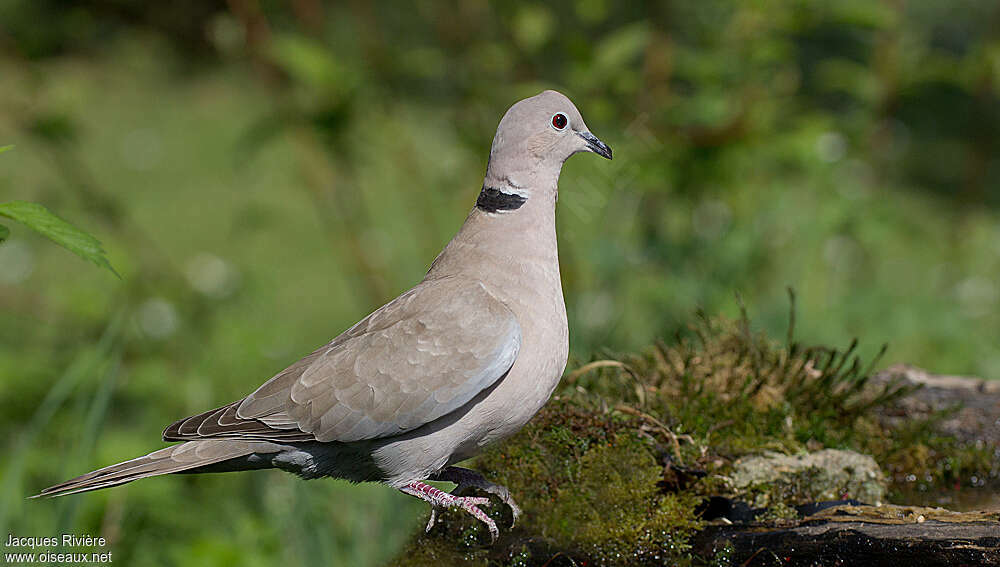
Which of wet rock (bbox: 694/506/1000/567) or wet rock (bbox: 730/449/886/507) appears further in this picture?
wet rock (bbox: 730/449/886/507)

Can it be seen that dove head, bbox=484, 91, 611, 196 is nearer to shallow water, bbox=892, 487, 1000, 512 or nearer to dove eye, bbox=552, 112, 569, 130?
dove eye, bbox=552, 112, 569, 130

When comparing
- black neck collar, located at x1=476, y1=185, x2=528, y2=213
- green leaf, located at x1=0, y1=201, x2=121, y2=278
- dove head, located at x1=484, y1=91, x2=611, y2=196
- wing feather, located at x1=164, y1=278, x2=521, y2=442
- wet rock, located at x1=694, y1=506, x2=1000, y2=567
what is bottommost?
wet rock, located at x1=694, y1=506, x2=1000, y2=567

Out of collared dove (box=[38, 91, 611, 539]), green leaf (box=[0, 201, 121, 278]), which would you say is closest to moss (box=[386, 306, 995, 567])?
collared dove (box=[38, 91, 611, 539])

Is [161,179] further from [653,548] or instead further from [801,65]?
[653,548]

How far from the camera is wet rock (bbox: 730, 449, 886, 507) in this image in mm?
2150

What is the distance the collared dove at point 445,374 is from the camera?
192 centimetres

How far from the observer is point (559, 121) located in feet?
6.79

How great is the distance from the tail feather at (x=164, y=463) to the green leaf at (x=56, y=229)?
16.3 inches

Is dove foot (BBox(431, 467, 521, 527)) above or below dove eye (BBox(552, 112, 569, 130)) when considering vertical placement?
below

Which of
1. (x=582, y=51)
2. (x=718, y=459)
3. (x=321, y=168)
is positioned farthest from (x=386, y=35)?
(x=718, y=459)

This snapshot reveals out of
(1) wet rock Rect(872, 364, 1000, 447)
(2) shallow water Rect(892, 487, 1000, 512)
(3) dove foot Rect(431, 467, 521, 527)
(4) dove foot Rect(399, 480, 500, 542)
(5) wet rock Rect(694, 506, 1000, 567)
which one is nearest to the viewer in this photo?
(5) wet rock Rect(694, 506, 1000, 567)

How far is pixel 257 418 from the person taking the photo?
1987 millimetres

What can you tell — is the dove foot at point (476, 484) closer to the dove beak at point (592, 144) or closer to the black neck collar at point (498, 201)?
the black neck collar at point (498, 201)

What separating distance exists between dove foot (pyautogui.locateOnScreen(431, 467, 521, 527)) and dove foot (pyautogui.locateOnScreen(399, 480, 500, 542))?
0.04 meters
